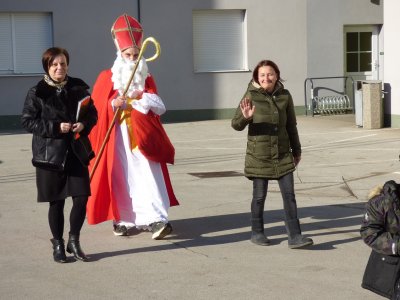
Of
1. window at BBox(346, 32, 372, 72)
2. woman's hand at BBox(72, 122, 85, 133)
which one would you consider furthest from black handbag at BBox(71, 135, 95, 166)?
window at BBox(346, 32, 372, 72)

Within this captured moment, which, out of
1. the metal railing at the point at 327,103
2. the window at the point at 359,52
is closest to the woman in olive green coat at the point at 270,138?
the metal railing at the point at 327,103

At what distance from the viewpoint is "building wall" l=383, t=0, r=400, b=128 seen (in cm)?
1852

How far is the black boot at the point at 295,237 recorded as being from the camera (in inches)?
310

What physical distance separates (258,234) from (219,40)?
14645mm

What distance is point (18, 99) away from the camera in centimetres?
2080

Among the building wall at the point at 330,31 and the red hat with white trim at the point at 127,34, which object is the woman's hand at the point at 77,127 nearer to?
the red hat with white trim at the point at 127,34

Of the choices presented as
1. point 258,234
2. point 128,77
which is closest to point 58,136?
point 128,77

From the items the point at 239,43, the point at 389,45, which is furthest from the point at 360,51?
the point at 389,45

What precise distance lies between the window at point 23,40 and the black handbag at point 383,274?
56.0 feet

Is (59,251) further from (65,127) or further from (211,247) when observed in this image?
(211,247)

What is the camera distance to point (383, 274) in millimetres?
4832

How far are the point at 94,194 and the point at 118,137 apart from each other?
582mm

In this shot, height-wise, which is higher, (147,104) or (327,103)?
(147,104)

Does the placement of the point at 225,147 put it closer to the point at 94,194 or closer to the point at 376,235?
the point at 94,194
